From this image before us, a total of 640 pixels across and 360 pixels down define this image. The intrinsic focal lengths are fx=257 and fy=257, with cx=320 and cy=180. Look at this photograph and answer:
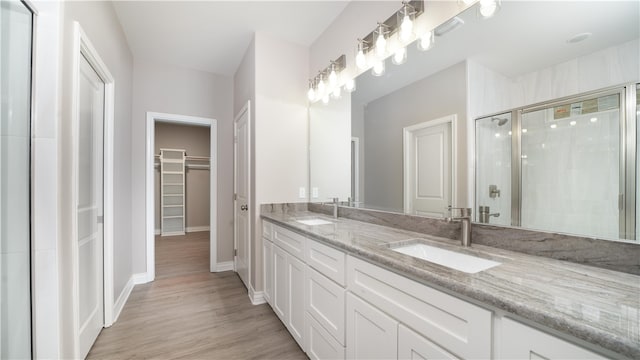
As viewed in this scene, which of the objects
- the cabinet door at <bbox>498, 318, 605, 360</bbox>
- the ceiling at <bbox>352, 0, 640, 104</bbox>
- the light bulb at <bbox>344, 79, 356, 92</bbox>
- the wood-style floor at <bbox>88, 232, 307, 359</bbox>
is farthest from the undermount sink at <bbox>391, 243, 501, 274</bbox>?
the light bulb at <bbox>344, 79, 356, 92</bbox>

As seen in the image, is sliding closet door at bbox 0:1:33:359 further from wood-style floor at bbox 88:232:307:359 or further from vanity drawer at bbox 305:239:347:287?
vanity drawer at bbox 305:239:347:287

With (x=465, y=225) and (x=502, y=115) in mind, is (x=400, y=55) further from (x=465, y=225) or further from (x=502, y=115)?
(x=465, y=225)

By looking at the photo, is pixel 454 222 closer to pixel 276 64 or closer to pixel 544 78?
pixel 544 78

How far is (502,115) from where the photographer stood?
1.22m

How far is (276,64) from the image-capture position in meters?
2.70

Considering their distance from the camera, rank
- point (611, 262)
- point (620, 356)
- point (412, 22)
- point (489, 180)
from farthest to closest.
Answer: point (412, 22)
point (489, 180)
point (611, 262)
point (620, 356)

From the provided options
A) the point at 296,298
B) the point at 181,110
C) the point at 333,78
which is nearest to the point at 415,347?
the point at 296,298

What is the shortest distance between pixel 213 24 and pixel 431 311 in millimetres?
2905

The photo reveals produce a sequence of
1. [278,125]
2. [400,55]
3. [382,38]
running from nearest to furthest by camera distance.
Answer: [400,55] < [382,38] < [278,125]

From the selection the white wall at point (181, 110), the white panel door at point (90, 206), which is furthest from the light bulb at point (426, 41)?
the white wall at point (181, 110)

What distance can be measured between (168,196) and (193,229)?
99 cm

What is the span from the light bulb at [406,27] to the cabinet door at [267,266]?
1895 mm

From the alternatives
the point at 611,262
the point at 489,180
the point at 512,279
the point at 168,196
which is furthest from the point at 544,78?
the point at 168,196

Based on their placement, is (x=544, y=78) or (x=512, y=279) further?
(x=544, y=78)
